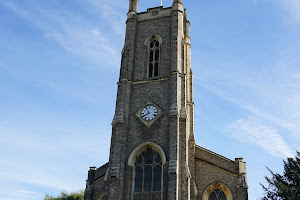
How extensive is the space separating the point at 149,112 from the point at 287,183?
10.6 m

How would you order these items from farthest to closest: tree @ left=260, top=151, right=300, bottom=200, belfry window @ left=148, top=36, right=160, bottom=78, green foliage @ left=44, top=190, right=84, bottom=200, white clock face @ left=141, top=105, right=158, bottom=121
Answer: green foliage @ left=44, top=190, right=84, bottom=200
belfry window @ left=148, top=36, right=160, bottom=78
white clock face @ left=141, top=105, right=158, bottom=121
tree @ left=260, top=151, right=300, bottom=200

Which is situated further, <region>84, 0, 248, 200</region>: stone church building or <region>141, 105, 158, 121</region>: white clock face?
<region>141, 105, 158, 121</region>: white clock face

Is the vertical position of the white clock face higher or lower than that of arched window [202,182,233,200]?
higher

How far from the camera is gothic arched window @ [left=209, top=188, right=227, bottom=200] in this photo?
80.7 ft

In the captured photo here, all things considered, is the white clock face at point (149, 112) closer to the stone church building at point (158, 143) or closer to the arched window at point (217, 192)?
the stone church building at point (158, 143)

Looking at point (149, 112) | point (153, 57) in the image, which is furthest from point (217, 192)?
point (153, 57)

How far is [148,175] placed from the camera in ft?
80.0

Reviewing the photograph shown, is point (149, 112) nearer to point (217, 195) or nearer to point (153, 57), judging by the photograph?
point (153, 57)

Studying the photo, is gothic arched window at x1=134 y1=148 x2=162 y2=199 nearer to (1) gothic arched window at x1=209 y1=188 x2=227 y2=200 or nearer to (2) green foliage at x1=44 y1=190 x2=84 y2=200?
(1) gothic arched window at x1=209 y1=188 x2=227 y2=200

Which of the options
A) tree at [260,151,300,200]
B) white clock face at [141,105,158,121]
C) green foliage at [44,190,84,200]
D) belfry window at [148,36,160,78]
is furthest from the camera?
green foliage at [44,190,84,200]

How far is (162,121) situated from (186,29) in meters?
12.3

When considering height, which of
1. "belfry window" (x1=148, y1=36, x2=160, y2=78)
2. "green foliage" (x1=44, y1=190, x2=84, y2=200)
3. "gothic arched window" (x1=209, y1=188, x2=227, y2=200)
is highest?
"belfry window" (x1=148, y1=36, x2=160, y2=78)

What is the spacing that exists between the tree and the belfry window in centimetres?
1197

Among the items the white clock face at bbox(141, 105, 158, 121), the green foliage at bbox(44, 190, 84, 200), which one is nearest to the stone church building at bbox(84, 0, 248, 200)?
the white clock face at bbox(141, 105, 158, 121)
